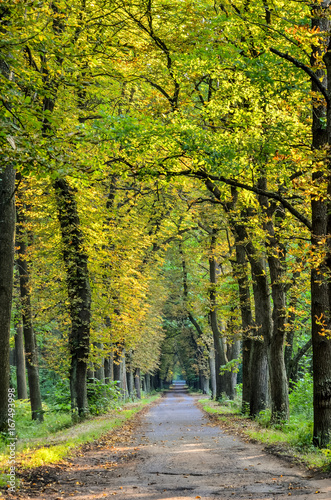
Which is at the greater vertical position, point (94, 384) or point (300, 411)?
point (94, 384)

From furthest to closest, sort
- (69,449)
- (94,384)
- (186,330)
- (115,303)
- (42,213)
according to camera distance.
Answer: (186,330) < (115,303) < (94,384) < (42,213) < (69,449)

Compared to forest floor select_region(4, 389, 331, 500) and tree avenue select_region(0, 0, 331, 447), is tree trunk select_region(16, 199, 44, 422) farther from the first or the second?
forest floor select_region(4, 389, 331, 500)

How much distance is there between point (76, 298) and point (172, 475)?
27.9 ft

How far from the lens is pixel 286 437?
10586mm

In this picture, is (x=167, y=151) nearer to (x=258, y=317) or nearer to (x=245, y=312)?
(x=258, y=317)

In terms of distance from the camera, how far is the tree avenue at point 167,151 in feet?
26.6

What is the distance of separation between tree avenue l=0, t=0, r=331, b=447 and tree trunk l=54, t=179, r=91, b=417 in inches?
2.0

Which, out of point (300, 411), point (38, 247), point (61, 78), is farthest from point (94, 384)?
point (61, 78)

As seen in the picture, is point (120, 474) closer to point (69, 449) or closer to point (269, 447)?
point (69, 449)

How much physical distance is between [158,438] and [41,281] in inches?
280

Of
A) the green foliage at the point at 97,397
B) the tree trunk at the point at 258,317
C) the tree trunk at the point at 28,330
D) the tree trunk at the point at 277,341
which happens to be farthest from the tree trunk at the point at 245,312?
the tree trunk at the point at 28,330

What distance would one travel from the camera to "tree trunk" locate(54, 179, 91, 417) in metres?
15.2

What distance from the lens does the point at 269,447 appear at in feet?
33.1

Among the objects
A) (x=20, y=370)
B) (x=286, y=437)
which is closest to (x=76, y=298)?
(x=20, y=370)
